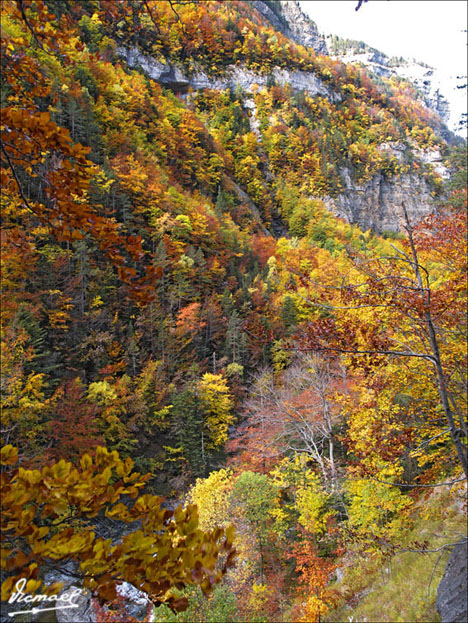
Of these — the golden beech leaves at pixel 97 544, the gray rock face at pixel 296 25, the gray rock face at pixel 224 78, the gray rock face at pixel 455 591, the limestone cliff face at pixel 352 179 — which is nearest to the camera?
the golden beech leaves at pixel 97 544

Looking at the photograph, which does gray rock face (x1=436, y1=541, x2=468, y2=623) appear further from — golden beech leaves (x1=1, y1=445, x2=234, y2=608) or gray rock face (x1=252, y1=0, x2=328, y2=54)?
gray rock face (x1=252, y1=0, x2=328, y2=54)

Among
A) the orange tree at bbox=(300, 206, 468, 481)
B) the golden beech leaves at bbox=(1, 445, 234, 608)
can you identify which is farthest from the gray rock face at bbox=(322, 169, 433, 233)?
the golden beech leaves at bbox=(1, 445, 234, 608)

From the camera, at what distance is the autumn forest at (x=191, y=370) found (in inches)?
56.4

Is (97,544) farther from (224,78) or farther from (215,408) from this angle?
(224,78)

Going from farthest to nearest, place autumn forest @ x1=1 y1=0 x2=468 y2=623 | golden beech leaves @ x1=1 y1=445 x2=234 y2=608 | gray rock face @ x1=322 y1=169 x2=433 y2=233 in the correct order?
gray rock face @ x1=322 y1=169 x2=433 y2=233, autumn forest @ x1=1 y1=0 x2=468 y2=623, golden beech leaves @ x1=1 y1=445 x2=234 y2=608

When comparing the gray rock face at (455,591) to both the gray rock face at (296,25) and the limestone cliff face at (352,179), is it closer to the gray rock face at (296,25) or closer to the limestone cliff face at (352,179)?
the limestone cliff face at (352,179)

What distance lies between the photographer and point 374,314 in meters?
7.97

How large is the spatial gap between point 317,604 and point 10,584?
11011 mm

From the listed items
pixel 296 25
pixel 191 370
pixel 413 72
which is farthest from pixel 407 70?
pixel 191 370

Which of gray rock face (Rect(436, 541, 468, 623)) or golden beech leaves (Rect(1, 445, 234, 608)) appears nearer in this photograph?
golden beech leaves (Rect(1, 445, 234, 608))

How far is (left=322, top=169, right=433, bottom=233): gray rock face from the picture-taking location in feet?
208

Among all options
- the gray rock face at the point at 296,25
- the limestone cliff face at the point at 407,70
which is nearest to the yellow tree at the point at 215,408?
the gray rock face at the point at 296,25

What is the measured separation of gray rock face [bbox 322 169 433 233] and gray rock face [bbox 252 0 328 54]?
234ft

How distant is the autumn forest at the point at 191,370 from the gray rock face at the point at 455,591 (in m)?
0.67
